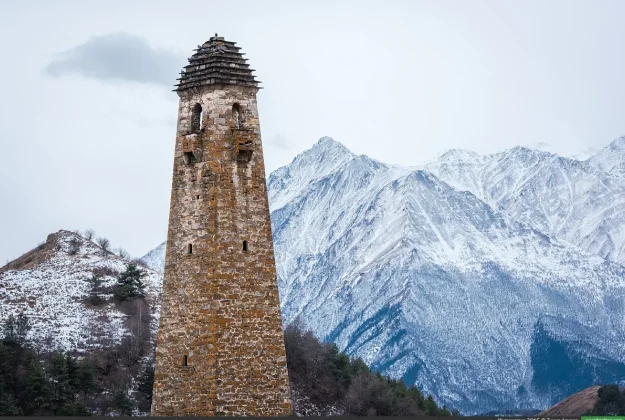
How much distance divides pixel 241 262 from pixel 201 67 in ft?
18.1

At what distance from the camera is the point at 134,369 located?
316ft

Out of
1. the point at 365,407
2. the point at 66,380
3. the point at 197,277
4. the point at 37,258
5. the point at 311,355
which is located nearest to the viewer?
the point at 197,277

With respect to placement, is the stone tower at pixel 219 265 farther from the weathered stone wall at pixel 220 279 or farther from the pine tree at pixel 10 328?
the pine tree at pixel 10 328

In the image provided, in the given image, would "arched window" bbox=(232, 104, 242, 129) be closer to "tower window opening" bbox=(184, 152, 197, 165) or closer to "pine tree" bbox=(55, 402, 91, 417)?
"tower window opening" bbox=(184, 152, 197, 165)

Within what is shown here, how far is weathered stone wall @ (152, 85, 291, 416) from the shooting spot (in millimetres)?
36094

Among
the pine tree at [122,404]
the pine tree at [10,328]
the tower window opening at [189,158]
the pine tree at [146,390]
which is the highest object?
the pine tree at [10,328]

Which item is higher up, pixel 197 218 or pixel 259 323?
pixel 197 218

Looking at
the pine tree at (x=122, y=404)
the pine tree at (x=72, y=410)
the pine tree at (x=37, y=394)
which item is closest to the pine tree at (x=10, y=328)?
the pine tree at (x=122, y=404)

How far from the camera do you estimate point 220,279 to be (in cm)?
3647

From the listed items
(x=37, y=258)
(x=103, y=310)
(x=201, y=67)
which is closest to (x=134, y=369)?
(x=103, y=310)

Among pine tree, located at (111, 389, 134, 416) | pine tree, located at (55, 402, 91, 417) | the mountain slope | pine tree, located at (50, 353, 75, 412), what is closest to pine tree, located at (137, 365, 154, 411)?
pine tree, located at (111, 389, 134, 416)

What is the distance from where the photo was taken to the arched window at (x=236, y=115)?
37.8 meters

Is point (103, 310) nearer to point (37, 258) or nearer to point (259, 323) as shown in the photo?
point (37, 258)

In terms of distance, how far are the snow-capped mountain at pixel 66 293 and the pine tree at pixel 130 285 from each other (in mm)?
900
